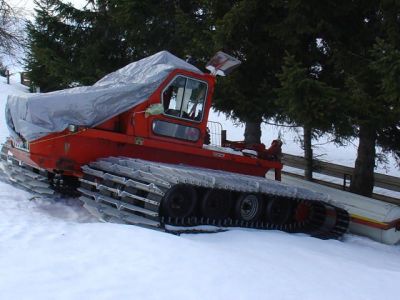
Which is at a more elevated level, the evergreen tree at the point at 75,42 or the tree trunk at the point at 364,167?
the evergreen tree at the point at 75,42

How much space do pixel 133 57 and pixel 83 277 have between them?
35.5 feet

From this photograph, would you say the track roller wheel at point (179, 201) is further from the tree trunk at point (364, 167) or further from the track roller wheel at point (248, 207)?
the tree trunk at point (364, 167)

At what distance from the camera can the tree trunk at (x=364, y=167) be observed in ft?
35.6

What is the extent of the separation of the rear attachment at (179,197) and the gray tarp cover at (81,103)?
75cm

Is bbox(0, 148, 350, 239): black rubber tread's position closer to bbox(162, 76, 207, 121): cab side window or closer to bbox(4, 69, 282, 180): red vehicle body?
bbox(4, 69, 282, 180): red vehicle body

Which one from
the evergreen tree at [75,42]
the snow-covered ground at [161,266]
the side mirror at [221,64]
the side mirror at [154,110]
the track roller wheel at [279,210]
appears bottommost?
the snow-covered ground at [161,266]

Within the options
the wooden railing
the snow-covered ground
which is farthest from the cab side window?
the wooden railing

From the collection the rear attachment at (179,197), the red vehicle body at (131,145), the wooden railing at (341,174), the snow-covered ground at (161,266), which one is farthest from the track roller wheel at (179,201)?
the wooden railing at (341,174)

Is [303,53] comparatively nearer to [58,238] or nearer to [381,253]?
[381,253]

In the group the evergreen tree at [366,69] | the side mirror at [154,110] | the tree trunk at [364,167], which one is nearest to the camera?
the side mirror at [154,110]

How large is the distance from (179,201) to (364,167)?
543 cm

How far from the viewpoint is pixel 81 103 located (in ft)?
24.1

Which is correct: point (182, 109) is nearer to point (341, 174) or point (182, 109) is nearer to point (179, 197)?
point (179, 197)

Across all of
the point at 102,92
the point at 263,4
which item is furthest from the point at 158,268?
the point at 263,4
